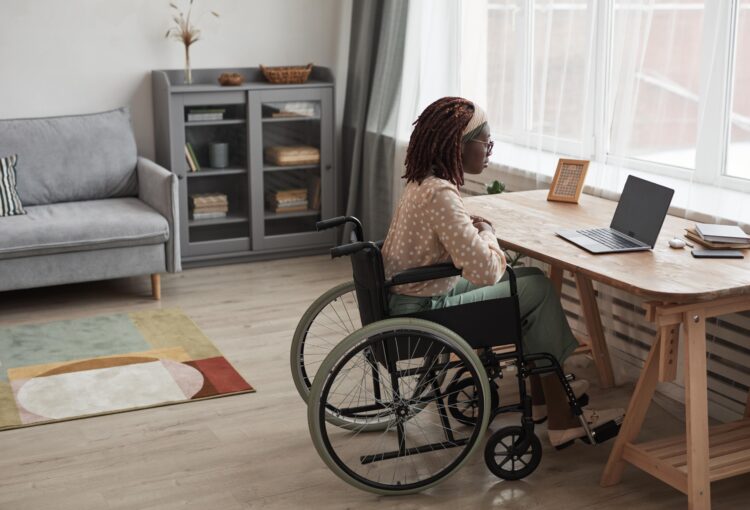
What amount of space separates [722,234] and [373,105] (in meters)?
2.73

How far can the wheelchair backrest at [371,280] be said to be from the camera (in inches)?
102

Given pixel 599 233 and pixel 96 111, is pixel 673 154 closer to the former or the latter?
pixel 599 233

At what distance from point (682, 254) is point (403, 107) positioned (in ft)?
8.13

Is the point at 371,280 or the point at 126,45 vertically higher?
the point at 126,45

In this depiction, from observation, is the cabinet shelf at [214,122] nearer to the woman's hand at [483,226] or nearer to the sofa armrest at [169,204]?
the sofa armrest at [169,204]

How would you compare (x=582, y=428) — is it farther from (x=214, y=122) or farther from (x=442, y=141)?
(x=214, y=122)

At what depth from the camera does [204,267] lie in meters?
5.13

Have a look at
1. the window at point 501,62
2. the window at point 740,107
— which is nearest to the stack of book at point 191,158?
the window at point 501,62

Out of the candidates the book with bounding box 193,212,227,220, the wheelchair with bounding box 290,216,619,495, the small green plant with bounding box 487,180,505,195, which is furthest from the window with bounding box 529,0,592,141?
the book with bounding box 193,212,227,220

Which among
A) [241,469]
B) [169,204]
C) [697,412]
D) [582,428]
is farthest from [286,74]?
[697,412]

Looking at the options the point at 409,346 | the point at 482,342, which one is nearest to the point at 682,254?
the point at 482,342

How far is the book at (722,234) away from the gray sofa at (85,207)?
253 centimetres

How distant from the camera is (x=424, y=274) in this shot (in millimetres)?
2559

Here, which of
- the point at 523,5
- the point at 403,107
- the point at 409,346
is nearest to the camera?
the point at 409,346
